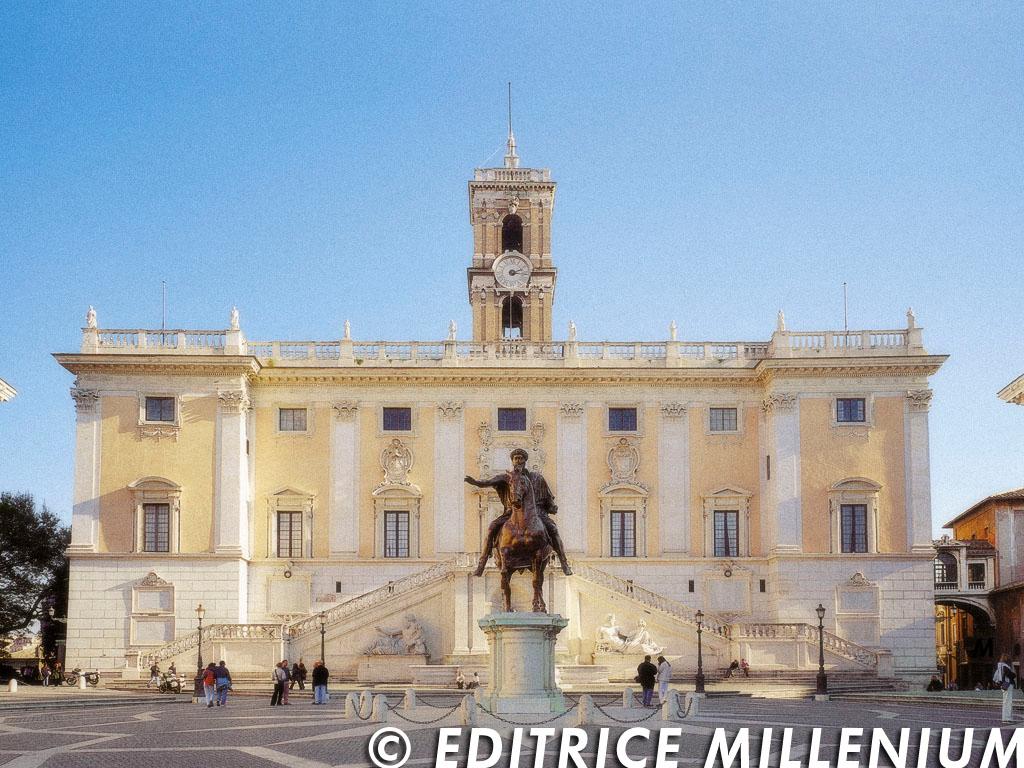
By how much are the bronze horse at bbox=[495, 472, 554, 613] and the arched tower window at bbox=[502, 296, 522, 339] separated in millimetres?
41184

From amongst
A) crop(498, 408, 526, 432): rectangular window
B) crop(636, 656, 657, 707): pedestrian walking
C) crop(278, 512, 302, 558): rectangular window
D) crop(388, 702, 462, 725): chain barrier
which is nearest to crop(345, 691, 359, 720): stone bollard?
crop(388, 702, 462, 725): chain barrier

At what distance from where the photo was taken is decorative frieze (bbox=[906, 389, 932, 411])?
55.6 metres

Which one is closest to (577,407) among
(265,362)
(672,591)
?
(672,591)

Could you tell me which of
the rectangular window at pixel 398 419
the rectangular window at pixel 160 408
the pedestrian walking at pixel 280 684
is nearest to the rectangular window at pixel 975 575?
the rectangular window at pixel 398 419

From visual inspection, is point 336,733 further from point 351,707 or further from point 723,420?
point 723,420

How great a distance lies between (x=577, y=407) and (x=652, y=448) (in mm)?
3289

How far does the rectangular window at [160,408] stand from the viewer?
55.3m

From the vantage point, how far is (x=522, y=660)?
2627 cm

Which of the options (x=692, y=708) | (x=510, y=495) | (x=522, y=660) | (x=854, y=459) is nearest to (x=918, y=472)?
(x=854, y=459)

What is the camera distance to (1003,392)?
42156 mm

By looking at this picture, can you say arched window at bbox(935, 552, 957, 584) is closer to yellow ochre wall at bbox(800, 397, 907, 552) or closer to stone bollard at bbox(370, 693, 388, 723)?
yellow ochre wall at bbox(800, 397, 907, 552)

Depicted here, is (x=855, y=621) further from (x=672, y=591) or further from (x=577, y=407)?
(x=577, y=407)

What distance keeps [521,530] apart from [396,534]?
99.1 ft

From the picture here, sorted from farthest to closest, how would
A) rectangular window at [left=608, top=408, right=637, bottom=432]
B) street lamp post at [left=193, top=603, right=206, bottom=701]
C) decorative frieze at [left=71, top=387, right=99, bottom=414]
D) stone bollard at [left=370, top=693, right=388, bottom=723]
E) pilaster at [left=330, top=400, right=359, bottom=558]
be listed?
rectangular window at [left=608, top=408, right=637, bottom=432] → pilaster at [left=330, top=400, right=359, bottom=558] → decorative frieze at [left=71, top=387, right=99, bottom=414] → street lamp post at [left=193, top=603, right=206, bottom=701] → stone bollard at [left=370, top=693, right=388, bottom=723]
